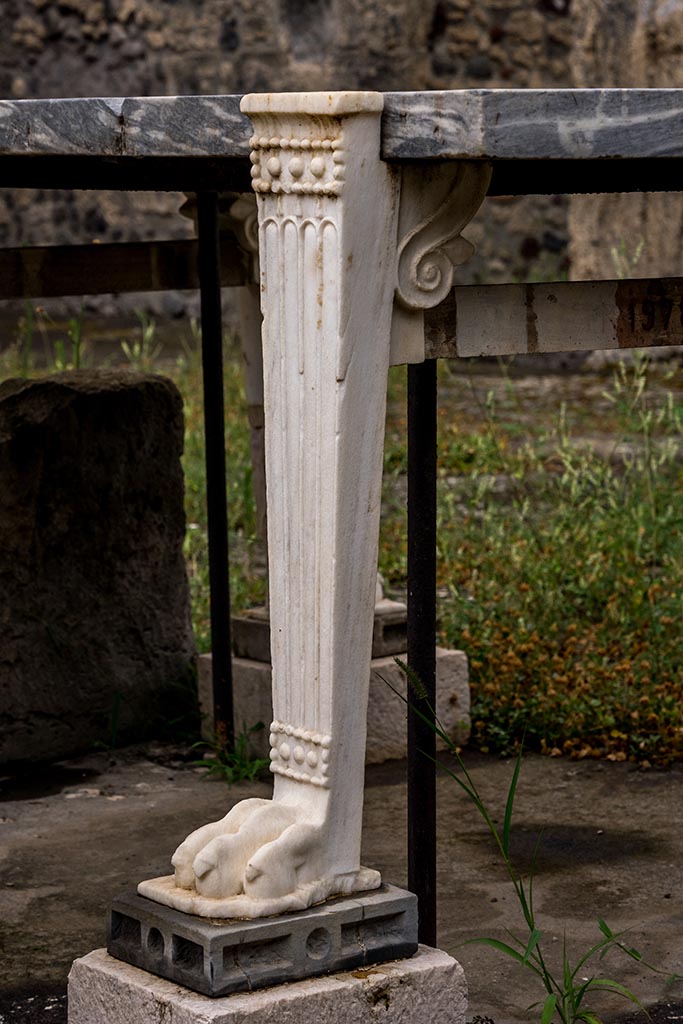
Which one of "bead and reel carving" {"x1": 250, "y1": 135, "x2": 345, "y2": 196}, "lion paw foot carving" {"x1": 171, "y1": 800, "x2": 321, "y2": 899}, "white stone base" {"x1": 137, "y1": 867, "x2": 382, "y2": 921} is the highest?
"bead and reel carving" {"x1": 250, "y1": 135, "x2": 345, "y2": 196}

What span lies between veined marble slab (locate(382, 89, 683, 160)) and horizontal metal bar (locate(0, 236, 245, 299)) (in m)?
2.43

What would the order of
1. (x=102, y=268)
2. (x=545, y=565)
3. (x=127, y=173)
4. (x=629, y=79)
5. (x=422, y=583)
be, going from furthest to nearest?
(x=629, y=79), (x=545, y=565), (x=102, y=268), (x=127, y=173), (x=422, y=583)

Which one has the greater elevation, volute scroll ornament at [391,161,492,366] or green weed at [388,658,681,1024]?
volute scroll ornament at [391,161,492,366]

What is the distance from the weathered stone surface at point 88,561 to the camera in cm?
477

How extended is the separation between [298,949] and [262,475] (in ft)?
8.38

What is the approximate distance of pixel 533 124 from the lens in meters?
2.44

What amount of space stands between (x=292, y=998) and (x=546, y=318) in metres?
1.17

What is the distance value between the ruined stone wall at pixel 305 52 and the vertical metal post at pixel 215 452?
7004 millimetres

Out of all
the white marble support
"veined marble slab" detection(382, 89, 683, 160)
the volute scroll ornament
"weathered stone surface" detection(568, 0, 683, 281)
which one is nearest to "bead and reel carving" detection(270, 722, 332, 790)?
the volute scroll ornament

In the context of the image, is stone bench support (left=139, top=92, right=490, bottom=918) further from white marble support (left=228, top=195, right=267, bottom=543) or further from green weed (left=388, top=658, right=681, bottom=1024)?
white marble support (left=228, top=195, right=267, bottom=543)

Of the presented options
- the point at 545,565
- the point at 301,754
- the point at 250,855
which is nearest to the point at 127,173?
the point at 301,754

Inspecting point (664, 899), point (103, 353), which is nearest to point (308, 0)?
point (103, 353)

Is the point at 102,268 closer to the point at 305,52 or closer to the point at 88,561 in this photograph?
the point at 88,561

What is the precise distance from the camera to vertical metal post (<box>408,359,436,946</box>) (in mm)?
2852
